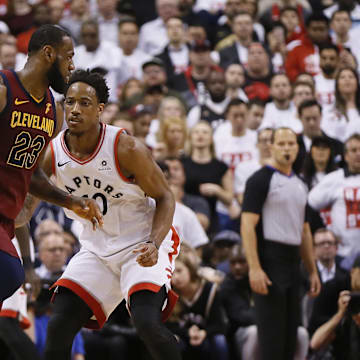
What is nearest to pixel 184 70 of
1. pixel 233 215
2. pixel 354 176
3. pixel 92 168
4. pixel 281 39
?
pixel 281 39

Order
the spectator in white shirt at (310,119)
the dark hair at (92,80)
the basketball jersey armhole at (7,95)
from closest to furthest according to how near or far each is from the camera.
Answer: the basketball jersey armhole at (7,95) → the dark hair at (92,80) → the spectator in white shirt at (310,119)

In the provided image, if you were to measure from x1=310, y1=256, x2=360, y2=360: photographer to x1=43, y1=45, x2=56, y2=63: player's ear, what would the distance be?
337 cm

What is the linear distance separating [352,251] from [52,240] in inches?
107

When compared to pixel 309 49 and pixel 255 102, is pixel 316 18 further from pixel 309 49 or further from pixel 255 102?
pixel 255 102

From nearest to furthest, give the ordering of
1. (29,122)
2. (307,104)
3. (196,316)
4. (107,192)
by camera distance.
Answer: (29,122)
(107,192)
(196,316)
(307,104)

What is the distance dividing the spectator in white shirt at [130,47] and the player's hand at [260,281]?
527cm

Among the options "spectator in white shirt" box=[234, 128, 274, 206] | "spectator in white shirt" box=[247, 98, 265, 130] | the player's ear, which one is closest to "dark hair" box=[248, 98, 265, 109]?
"spectator in white shirt" box=[247, 98, 265, 130]

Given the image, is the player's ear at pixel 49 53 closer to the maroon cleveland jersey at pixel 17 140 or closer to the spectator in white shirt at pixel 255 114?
the maroon cleveland jersey at pixel 17 140

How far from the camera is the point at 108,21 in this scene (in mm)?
12086

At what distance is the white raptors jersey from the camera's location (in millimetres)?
4867

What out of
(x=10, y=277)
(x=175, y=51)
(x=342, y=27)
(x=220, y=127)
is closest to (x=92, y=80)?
(x=10, y=277)

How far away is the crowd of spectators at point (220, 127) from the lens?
7.16m

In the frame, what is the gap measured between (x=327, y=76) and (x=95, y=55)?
9.87 feet

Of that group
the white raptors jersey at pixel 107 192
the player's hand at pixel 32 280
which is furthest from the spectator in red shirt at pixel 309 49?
the white raptors jersey at pixel 107 192
